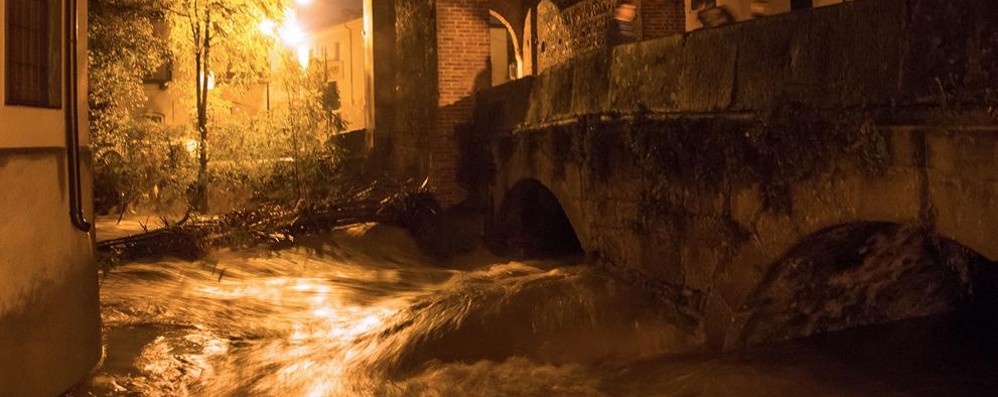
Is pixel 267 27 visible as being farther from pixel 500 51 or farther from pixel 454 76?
pixel 500 51

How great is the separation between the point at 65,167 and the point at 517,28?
17.4 m

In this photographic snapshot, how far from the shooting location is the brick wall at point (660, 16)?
49.8 ft

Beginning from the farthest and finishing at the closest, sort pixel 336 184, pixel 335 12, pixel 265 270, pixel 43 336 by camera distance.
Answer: pixel 335 12
pixel 336 184
pixel 265 270
pixel 43 336

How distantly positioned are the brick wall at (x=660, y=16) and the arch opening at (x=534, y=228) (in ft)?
12.9

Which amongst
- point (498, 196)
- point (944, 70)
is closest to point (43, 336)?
point (944, 70)

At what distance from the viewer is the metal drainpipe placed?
6195 millimetres

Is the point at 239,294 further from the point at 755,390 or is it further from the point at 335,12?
the point at 335,12

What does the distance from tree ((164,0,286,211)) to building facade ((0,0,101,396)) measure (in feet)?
31.1

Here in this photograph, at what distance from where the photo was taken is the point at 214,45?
54.4 ft

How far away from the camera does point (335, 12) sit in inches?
1480

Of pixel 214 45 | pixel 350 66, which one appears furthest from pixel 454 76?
pixel 350 66

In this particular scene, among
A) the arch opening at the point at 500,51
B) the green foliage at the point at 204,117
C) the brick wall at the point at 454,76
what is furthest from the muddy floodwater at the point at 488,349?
the arch opening at the point at 500,51

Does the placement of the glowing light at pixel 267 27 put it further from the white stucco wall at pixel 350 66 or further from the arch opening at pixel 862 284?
the white stucco wall at pixel 350 66

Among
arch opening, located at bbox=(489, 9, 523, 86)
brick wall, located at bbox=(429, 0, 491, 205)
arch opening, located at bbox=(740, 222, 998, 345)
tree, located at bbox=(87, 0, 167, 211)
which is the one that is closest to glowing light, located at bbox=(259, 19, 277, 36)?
tree, located at bbox=(87, 0, 167, 211)
